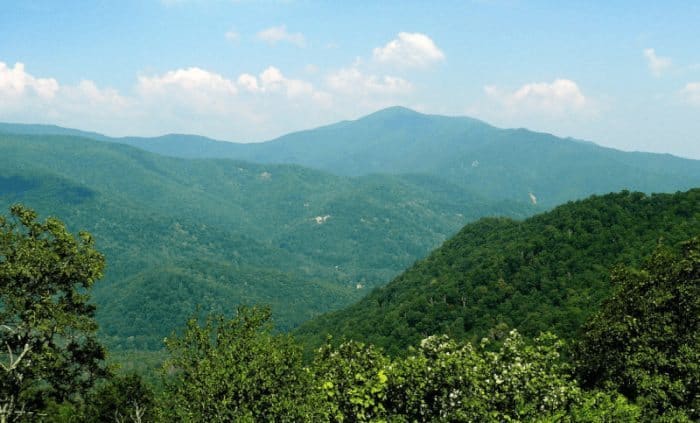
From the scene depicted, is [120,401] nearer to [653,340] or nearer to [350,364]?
[350,364]

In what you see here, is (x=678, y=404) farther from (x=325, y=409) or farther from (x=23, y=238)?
(x=23, y=238)

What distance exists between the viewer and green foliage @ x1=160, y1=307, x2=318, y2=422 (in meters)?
25.0

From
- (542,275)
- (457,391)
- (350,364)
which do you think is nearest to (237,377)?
(350,364)

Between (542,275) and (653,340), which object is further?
(542,275)

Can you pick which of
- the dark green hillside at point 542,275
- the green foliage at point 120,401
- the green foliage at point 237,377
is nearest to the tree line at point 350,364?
the green foliage at point 237,377

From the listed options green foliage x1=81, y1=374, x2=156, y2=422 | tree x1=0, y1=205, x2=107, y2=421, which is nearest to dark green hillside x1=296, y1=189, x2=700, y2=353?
green foliage x1=81, y1=374, x2=156, y2=422

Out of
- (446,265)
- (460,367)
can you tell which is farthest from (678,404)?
(446,265)

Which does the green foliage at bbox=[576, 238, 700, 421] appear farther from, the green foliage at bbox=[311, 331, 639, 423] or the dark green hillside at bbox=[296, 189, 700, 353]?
the dark green hillside at bbox=[296, 189, 700, 353]

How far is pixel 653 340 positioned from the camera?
33344mm

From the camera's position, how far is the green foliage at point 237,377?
24969 millimetres

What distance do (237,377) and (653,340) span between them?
25903mm

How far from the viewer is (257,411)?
25.3m

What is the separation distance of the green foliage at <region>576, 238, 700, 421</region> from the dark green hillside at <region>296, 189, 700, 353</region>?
1373 inches

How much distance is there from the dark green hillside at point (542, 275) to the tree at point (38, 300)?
58853 mm
